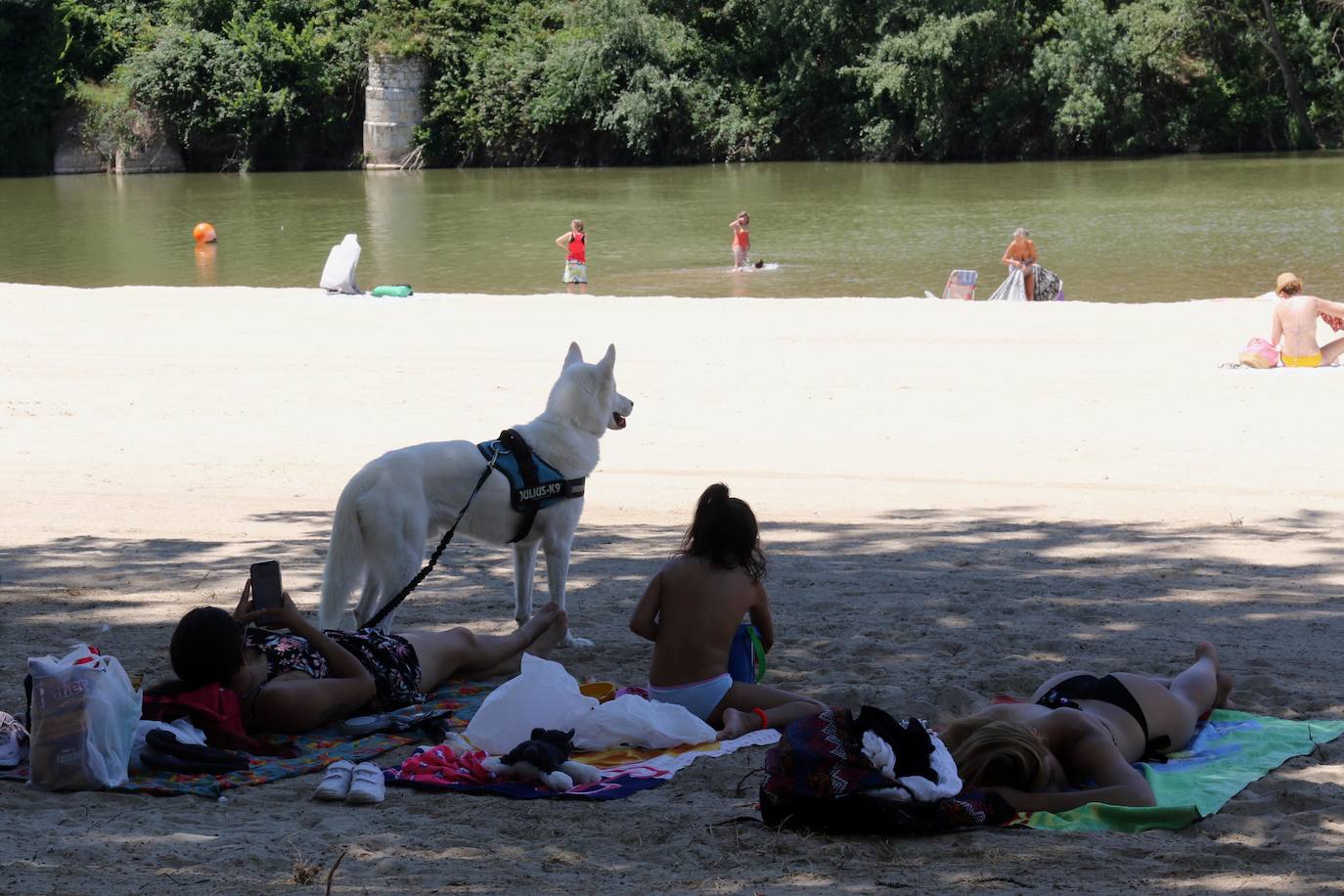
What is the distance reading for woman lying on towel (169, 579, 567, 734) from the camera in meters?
5.20

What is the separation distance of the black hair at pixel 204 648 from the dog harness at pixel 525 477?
5.42ft

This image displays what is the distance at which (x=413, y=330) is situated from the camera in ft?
61.8

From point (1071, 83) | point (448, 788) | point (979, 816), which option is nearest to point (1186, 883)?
point (979, 816)

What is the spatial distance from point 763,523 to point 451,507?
3.70m

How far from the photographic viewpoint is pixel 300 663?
556 centimetres

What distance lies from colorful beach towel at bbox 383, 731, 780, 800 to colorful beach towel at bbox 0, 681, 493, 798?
218 millimetres

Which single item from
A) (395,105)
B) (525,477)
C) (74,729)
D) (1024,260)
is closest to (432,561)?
(525,477)

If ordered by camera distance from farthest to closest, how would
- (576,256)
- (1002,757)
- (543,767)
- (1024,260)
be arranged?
(576,256)
(1024,260)
(543,767)
(1002,757)

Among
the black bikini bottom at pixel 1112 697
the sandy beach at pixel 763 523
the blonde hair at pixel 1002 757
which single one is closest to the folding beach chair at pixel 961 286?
the sandy beach at pixel 763 523

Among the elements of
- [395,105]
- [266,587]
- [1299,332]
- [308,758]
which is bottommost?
[308,758]

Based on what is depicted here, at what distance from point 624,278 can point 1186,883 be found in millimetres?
24323

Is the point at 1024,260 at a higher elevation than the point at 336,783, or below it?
higher

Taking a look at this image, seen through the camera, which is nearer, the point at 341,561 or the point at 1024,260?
the point at 341,561

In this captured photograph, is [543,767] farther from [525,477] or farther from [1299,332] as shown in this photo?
[1299,332]
